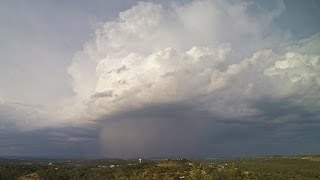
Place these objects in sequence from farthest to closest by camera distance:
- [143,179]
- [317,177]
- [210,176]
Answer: [317,177] → [143,179] → [210,176]

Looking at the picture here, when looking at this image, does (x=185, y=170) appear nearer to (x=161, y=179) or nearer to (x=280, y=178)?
(x=161, y=179)

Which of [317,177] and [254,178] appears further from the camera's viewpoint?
[317,177]

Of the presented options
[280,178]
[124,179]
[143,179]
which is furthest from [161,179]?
[280,178]

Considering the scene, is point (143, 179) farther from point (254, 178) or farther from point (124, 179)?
point (254, 178)

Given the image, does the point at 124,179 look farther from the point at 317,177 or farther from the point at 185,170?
the point at 317,177

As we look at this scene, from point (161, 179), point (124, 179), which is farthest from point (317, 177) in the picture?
point (124, 179)

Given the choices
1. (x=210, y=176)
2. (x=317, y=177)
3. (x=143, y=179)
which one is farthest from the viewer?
(x=317, y=177)

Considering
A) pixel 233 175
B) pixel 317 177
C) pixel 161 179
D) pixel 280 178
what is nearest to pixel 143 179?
pixel 161 179

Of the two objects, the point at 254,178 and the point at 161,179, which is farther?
the point at 161,179
